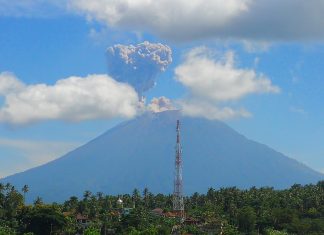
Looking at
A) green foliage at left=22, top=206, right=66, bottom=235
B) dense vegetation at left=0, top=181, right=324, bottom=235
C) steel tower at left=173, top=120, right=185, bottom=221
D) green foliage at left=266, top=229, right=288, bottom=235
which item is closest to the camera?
green foliage at left=22, top=206, right=66, bottom=235

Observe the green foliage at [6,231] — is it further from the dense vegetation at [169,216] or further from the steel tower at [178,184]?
the steel tower at [178,184]

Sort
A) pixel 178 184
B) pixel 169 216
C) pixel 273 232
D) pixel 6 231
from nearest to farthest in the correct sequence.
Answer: pixel 6 231 → pixel 273 232 → pixel 178 184 → pixel 169 216

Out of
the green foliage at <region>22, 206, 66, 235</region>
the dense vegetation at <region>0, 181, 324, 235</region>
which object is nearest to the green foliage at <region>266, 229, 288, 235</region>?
the dense vegetation at <region>0, 181, 324, 235</region>

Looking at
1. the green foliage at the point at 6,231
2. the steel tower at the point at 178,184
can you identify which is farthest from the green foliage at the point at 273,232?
the green foliage at the point at 6,231

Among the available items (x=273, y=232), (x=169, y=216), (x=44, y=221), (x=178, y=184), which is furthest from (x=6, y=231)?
(x=273, y=232)

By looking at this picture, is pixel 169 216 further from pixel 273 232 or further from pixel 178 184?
pixel 273 232

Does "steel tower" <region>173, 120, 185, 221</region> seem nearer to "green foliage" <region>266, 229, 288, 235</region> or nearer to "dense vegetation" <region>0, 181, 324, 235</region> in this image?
"dense vegetation" <region>0, 181, 324, 235</region>

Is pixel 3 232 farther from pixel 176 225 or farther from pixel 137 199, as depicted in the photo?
pixel 137 199

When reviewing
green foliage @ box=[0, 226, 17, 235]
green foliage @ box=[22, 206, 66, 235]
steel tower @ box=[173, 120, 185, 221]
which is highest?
steel tower @ box=[173, 120, 185, 221]

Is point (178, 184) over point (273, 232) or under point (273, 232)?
over
